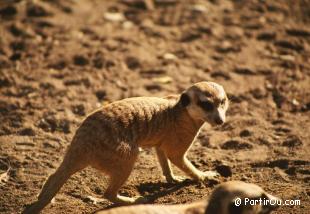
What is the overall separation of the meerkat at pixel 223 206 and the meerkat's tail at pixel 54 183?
71 cm

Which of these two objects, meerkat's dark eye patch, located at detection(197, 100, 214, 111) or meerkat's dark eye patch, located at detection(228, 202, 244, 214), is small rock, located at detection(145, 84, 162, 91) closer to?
meerkat's dark eye patch, located at detection(197, 100, 214, 111)

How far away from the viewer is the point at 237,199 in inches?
160

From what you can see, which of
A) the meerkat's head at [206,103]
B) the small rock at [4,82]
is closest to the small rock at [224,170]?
the meerkat's head at [206,103]

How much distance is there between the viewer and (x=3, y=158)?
230 inches

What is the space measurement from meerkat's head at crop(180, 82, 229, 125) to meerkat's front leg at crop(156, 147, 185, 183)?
0.49 meters

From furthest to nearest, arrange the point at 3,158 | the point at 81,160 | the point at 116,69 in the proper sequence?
1. the point at 116,69
2. the point at 3,158
3. the point at 81,160

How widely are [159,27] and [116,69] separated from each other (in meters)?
1.55

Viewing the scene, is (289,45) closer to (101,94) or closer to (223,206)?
(101,94)

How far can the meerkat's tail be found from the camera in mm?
4566

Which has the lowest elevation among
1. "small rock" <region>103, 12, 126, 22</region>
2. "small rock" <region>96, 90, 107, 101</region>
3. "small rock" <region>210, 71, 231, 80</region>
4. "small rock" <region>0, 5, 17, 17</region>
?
"small rock" <region>96, 90, 107, 101</region>

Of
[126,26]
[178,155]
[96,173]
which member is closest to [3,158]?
[96,173]

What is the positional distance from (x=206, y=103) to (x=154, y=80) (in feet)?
7.81

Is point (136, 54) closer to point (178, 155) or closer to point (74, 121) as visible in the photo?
point (74, 121)

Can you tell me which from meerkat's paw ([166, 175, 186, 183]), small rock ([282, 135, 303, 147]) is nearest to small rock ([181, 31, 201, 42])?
small rock ([282, 135, 303, 147])
